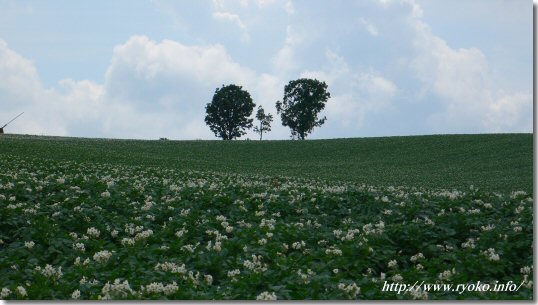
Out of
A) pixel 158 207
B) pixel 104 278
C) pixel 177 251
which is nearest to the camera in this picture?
pixel 104 278

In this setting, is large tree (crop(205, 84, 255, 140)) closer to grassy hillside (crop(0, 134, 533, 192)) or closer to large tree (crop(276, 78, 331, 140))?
large tree (crop(276, 78, 331, 140))

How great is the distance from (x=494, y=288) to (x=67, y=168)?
977 inches

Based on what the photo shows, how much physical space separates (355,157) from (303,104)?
4614 centimetres

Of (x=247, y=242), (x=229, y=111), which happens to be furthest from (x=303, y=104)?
(x=247, y=242)

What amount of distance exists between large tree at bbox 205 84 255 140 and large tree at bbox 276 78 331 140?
778cm

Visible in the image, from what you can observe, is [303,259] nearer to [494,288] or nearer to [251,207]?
[494,288]

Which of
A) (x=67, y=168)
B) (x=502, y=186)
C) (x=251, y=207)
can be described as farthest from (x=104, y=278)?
(x=502, y=186)

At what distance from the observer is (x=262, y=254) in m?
9.92

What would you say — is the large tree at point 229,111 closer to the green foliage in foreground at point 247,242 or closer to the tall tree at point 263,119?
the tall tree at point 263,119

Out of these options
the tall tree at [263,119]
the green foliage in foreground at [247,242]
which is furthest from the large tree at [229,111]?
the green foliage in foreground at [247,242]

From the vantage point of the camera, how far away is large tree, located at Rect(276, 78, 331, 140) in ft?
339

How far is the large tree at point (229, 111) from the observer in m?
108

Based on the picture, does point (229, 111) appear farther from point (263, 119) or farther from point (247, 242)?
point (247, 242)

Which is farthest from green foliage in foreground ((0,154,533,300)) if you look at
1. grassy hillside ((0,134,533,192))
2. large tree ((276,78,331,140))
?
large tree ((276,78,331,140))
